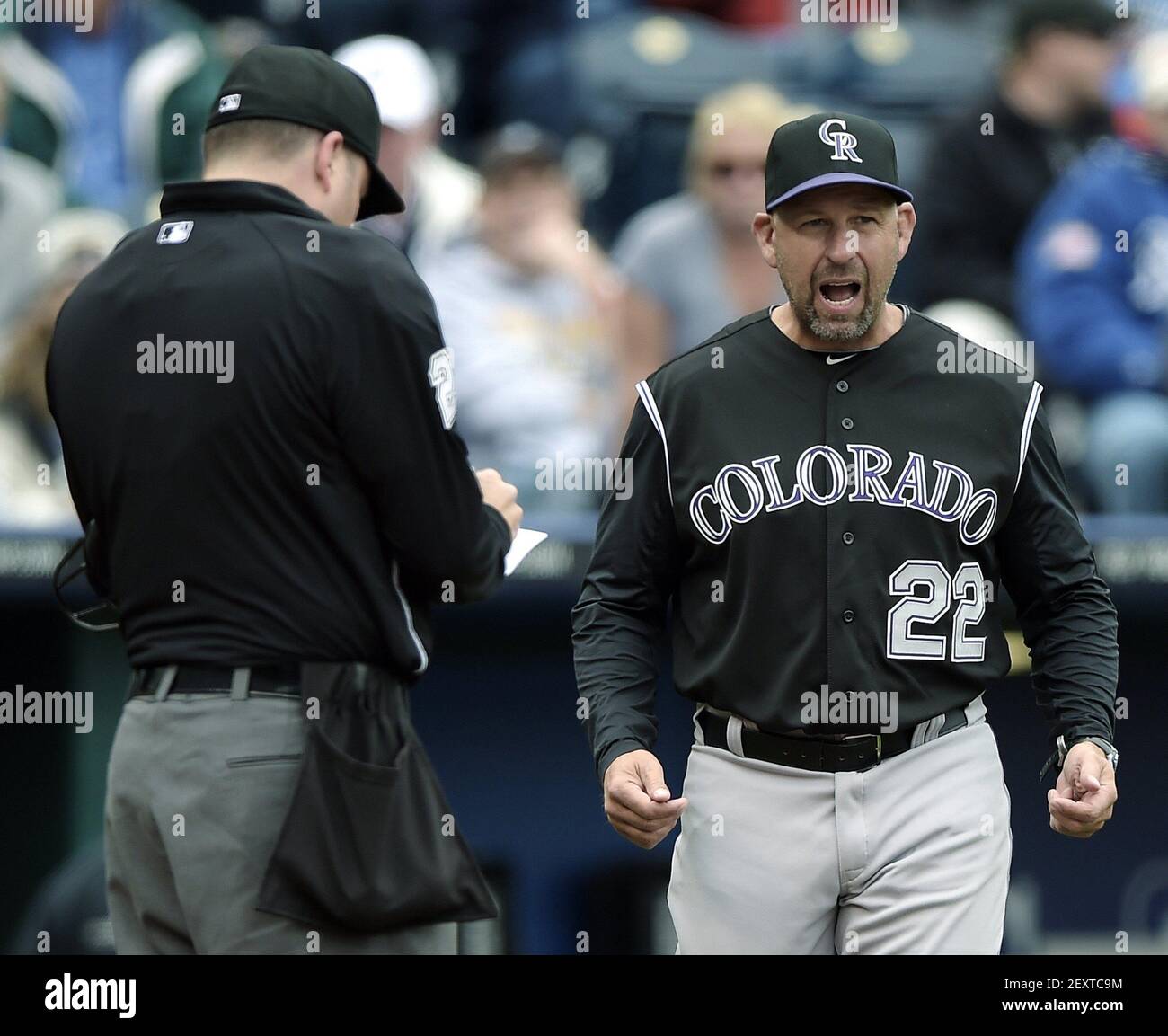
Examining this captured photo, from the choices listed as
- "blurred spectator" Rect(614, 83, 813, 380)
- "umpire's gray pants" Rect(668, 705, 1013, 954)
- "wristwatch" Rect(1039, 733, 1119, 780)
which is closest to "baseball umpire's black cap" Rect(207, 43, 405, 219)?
"umpire's gray pants" Rect(668, 705, 1013, 954)

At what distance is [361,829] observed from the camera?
9.54 feet

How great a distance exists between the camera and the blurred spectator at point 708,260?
19.2ft

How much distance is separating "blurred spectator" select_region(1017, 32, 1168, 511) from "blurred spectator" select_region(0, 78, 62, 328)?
301cm

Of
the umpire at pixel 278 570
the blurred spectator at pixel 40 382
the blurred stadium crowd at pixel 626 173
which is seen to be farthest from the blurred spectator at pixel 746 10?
the umpire at pixel 278 570

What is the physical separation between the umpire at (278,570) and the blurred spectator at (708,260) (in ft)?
9.48

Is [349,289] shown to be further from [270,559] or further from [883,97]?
[883,97]

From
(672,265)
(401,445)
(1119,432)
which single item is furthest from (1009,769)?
(401,445)

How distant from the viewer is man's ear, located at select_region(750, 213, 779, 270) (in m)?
3.26

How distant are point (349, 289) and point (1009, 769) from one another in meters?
3.20

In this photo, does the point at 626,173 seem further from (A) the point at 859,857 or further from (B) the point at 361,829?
(B) the point at 361,829

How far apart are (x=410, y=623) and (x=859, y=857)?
0.79 metres

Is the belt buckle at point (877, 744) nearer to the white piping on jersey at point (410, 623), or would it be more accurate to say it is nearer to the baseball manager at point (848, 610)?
the baseball manager at point (848, 610)

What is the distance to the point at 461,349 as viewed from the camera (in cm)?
579

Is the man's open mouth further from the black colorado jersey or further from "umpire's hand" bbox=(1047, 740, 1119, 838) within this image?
"umpire's hand" bbox=(1047, 740, 1119, 838)
